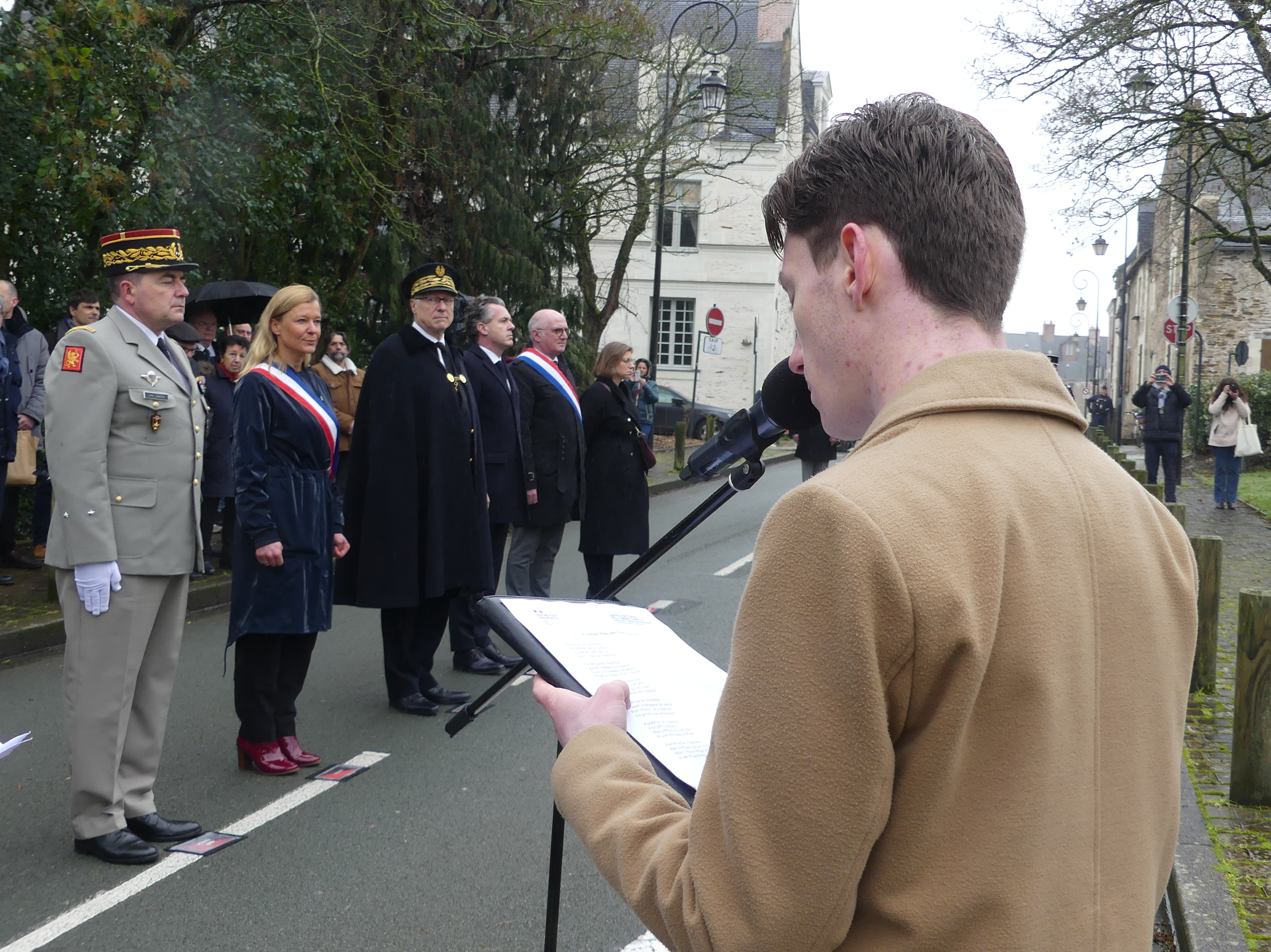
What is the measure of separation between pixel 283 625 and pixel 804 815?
4371 millimetres

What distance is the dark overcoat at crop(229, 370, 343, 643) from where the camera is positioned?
5.03 meters

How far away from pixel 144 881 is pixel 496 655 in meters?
3.41

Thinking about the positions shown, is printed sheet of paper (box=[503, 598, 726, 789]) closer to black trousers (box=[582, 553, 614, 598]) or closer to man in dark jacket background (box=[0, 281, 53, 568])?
black trousers (box=[582, 553, 614, 598])

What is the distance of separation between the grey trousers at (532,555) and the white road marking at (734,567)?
10.7 ft

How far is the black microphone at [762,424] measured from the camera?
1831mm

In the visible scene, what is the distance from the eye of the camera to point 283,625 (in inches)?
200

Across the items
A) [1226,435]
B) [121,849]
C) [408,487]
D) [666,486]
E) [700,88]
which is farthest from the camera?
[700,88]

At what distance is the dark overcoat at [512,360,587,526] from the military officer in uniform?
128 inches

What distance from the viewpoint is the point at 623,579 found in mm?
2262

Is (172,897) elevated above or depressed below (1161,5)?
below

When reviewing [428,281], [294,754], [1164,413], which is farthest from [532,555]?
[1164,413]

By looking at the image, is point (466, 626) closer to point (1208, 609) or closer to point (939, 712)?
point (1208, 609)

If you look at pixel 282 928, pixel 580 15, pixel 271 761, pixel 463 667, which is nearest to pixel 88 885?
pixel 282 928

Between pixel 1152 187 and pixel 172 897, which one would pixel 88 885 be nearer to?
pixel 172 897
